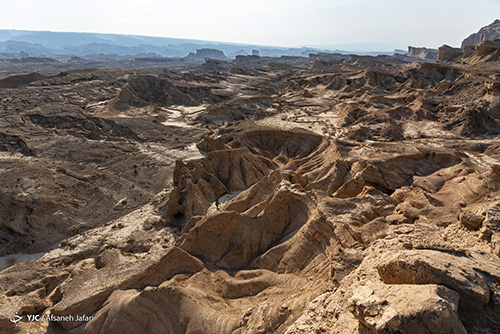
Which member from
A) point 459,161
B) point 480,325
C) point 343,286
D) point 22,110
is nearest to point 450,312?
point 480,325

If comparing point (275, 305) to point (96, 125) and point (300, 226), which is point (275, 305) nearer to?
point (300, 226)

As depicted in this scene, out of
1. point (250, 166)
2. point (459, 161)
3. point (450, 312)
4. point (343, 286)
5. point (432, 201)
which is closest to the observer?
point (450, 312)

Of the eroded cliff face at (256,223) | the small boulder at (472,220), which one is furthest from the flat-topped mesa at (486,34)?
the small boulder at (472,220)

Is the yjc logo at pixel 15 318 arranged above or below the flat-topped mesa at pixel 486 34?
below

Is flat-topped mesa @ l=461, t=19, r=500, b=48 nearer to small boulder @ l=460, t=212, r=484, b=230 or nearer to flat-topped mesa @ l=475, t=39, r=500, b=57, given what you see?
flat-topped mesa @ l=475, t=39, r=500, b=57

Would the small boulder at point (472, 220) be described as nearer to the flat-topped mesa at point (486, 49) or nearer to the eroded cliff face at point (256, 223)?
the eroded cliff face at point (256, 223)

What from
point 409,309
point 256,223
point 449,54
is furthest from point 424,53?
point 409,309

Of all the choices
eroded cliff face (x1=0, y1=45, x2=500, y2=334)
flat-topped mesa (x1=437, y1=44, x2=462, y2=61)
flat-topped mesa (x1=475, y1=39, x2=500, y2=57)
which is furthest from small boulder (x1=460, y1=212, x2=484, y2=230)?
flat-topped mesa (x1=437, y1=44, x2=462, y2=61)

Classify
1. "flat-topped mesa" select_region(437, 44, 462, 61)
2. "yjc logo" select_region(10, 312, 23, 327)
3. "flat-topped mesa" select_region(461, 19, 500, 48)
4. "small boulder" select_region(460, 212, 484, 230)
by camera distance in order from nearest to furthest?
"small boulder" select_region(460, 212, 484, 230)
"yjc logo" select_region(10, 312, 23, 327)
"flat-topped mesa" select_region(437, 44, 462, 61)
"flat-topped mesa" select_region(461, 19, 500, 48)

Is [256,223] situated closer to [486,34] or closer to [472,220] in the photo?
[472,220]
